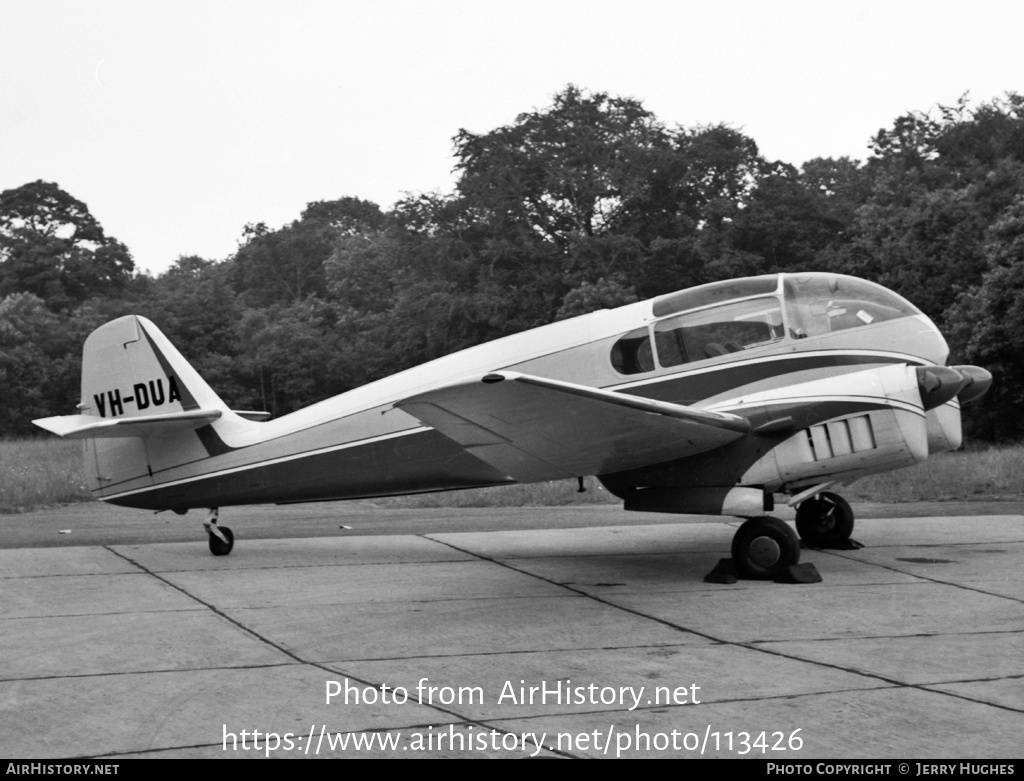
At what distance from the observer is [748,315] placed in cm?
959

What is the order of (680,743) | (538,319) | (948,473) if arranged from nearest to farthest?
1. (680,743)
2. (948,473)
3. (538,319)

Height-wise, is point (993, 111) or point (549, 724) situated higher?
point (993, 111)

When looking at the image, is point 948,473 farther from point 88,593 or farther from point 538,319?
point 538,319

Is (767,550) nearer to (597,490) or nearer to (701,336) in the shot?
(701,336)

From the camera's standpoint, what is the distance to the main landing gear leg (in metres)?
10.7

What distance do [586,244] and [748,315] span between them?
3514cm

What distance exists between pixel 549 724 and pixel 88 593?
4965 mm

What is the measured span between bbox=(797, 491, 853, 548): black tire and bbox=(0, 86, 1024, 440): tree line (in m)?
25.0

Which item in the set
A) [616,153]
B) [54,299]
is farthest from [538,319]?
[54,299]

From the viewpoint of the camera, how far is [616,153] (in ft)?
161

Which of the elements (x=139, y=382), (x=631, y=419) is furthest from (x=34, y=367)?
(x=631, y=419)

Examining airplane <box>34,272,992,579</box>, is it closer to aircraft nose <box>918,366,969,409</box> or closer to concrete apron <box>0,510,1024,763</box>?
aircraft nose <box>918,366,969,409</box>

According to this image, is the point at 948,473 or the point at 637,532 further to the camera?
the point at 948,473
